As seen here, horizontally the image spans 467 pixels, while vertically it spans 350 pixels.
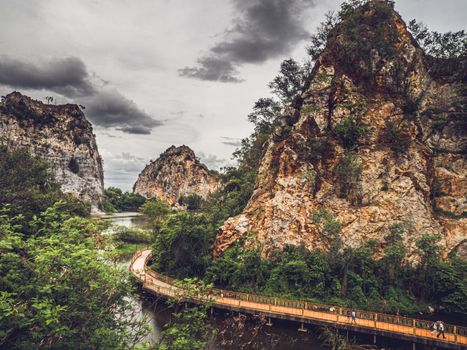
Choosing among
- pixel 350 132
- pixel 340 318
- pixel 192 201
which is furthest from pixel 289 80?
pixel 192 201

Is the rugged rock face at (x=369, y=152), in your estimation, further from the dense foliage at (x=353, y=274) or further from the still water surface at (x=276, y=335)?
the still water surface at (x=276, y=335)

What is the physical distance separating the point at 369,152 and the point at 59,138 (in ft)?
289

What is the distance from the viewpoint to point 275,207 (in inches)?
1243

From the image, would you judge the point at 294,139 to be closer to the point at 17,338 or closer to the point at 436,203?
the point at 436,203

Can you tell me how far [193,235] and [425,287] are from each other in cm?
2106

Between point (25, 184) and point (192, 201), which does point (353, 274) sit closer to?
point (25, 184)

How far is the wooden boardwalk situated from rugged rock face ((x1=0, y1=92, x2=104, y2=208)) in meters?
70.8

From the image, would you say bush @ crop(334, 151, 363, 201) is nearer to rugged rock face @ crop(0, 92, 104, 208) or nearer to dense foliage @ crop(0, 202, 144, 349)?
dense foliage @ crop(0, 202, 144, 349)

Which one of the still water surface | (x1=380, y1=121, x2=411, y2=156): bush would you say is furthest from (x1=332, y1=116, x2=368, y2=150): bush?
the still water surface

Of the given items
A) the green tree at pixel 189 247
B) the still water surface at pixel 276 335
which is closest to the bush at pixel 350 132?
the green tree at pixel 189 247

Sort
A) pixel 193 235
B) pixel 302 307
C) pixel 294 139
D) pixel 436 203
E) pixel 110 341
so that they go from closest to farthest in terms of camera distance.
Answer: pixel 110 341 → pixel 302 307 → pixel 193 235 → pixel 436 203 → pixel 294 139

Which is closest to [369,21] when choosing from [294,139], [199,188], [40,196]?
[294,139]

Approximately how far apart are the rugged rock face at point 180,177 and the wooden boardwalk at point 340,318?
85.8m

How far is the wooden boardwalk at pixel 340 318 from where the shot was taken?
60.9ft
